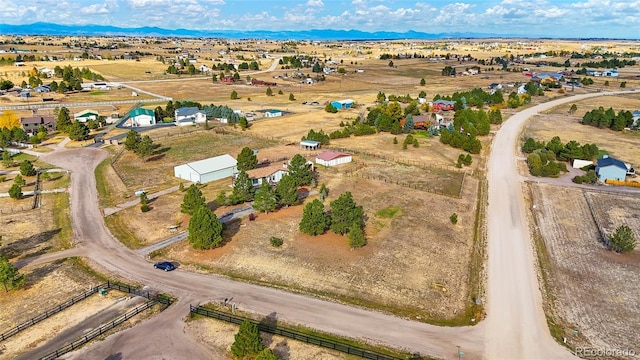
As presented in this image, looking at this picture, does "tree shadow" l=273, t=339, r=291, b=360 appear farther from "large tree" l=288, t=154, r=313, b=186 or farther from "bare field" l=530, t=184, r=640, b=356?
"large tree" l=288, t=154, r=313, b=186

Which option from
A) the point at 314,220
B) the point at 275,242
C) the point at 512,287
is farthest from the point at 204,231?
the point at 512,287

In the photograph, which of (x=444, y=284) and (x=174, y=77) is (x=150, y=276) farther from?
(x=174, y=77)

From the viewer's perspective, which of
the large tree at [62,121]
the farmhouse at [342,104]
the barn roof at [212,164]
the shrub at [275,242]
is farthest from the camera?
the farmhouse at [342,104]

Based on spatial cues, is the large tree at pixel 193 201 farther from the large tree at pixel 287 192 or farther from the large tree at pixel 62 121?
the large tree at pixel 62 121

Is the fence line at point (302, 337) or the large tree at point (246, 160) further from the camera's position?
the large tree at point (246, 160)

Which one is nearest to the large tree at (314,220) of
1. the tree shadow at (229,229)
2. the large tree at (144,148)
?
the tree shadow at (229,229)

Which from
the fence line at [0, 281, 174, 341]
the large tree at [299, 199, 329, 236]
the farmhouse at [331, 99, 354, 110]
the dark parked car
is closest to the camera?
the fence line at [0, 281, 174, 341]

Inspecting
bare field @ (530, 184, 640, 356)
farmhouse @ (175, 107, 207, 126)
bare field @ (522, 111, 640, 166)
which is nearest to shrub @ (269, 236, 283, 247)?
bare field @ (530, 184, 640, 356)

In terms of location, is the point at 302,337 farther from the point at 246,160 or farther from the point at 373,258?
the point at 246,160
